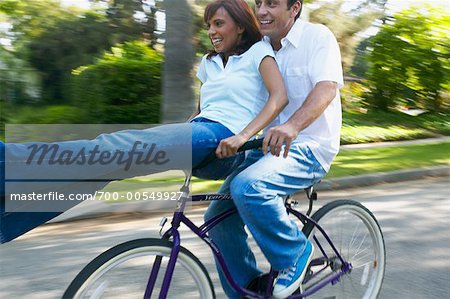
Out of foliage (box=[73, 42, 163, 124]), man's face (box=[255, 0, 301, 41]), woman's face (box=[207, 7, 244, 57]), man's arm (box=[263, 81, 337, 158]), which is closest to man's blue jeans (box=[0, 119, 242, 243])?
man's arm (box=[263, 81, 337, 158])

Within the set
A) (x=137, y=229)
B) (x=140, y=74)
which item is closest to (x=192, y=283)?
(x=137, y=229)

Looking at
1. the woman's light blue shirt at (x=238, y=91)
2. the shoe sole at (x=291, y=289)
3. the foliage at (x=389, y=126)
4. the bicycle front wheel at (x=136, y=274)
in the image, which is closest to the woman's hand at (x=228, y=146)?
the woman's light blue shirt at (x=238, y=91)

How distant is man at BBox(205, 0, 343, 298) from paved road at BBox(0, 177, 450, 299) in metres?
0.91

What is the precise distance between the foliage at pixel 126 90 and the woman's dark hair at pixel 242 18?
958 cm

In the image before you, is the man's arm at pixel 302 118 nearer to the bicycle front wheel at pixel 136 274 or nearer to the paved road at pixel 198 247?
the bicycle front wheel at pixel 136 274

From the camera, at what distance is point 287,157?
2.76 metres

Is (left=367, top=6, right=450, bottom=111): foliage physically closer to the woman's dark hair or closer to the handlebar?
the woman's dark hair

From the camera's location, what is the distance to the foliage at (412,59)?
16.3 metres

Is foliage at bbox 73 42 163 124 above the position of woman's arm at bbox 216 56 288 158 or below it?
below

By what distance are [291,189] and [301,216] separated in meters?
0.41

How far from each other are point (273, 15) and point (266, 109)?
0.56 m

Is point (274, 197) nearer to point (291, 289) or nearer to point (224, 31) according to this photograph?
point (291, 289)

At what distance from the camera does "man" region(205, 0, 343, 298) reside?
258 cm

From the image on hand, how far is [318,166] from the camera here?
9.59ft
